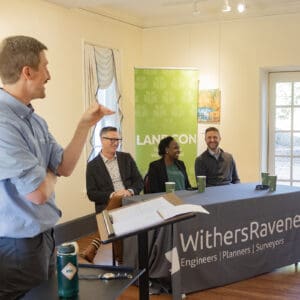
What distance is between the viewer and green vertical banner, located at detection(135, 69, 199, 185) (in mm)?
5508

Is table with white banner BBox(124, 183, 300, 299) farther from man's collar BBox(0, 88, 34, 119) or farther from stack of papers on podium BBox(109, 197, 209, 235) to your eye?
man's collar BBox(0, 88, 34, 119)

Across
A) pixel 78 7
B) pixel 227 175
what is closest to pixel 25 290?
pixel 227 175

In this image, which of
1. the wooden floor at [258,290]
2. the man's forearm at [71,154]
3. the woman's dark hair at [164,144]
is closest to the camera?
the man's forearm at [71,154]

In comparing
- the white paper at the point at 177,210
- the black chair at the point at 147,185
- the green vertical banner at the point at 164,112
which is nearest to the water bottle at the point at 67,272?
the white paper at the point at 177,210

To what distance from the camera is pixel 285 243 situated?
3.78 meters

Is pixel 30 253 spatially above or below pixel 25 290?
above

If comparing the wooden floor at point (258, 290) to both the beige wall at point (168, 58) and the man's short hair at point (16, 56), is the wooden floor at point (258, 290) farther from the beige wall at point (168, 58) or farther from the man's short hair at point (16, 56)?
the man's short hair at point (16, 56)

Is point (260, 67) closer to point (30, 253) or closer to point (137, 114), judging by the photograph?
point (137, 114)

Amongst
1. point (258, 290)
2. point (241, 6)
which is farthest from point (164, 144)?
point (241, 6)

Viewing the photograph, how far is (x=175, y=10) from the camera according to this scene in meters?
5.66

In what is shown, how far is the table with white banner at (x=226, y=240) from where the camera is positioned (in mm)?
3184

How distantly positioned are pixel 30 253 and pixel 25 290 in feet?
0.38

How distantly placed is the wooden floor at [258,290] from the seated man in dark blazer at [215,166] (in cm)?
119

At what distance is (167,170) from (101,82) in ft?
5.75
